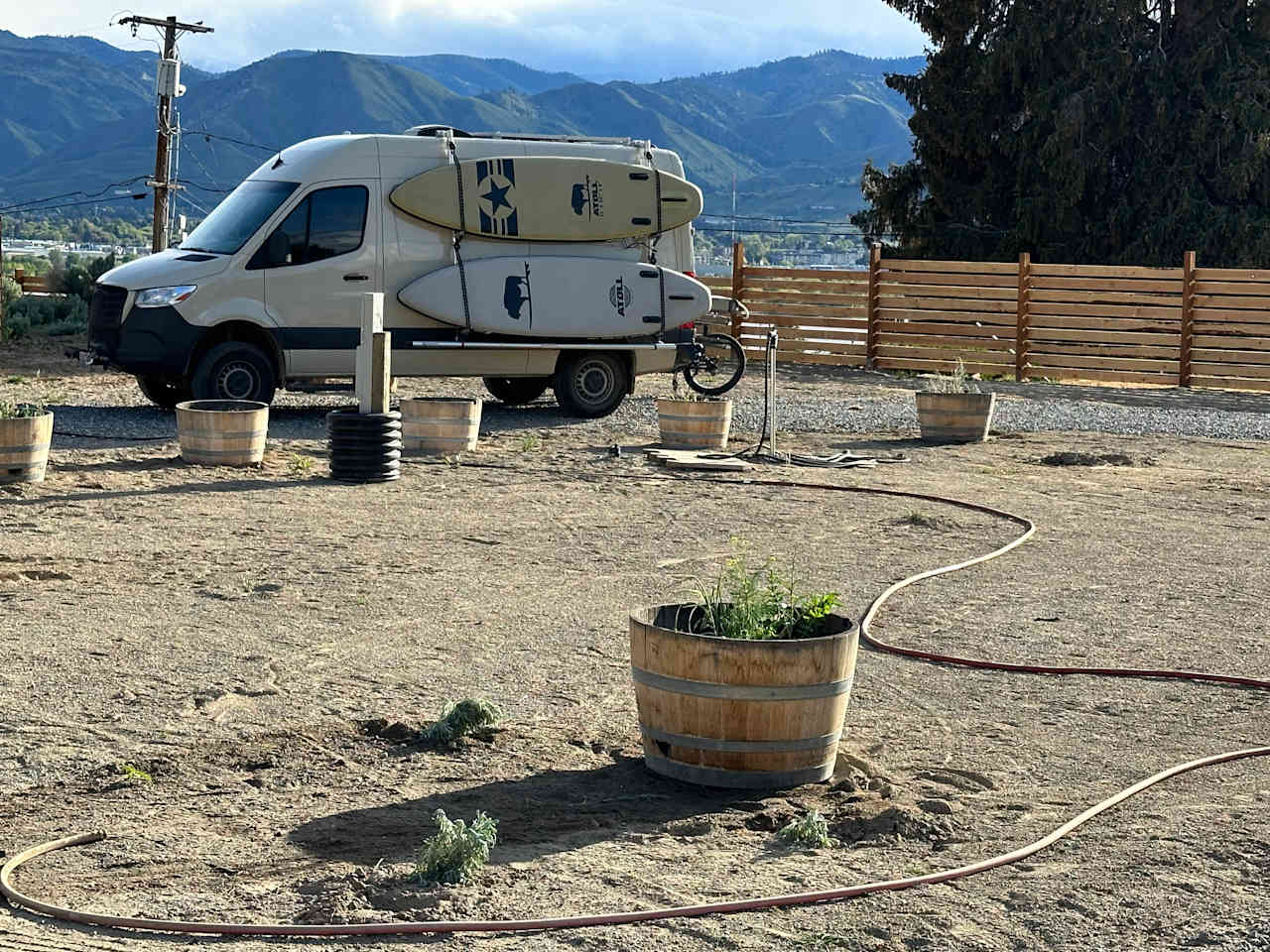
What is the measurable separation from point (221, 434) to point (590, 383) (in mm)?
5583

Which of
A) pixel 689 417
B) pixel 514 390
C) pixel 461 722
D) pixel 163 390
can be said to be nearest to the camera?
pixel 461 722

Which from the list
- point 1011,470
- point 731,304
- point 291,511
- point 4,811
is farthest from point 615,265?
point 4,811

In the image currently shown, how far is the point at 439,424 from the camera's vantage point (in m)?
14.9

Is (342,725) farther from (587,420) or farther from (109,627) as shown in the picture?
(587,420)

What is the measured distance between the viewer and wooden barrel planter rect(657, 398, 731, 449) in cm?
1541

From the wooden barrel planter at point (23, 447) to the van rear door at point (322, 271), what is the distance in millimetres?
4329

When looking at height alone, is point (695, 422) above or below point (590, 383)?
below

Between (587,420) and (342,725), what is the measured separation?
11859mm

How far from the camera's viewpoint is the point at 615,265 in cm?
1781

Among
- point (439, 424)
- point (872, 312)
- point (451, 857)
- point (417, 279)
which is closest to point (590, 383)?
point (417, 279)

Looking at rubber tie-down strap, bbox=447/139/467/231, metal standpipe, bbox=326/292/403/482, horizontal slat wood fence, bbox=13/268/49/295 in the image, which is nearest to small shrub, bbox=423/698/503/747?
metal standpipe, bbox=326/292/403/482

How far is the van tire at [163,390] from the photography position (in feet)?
55.7

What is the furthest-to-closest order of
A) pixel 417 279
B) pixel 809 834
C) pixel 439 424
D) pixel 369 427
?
pixel 417 279
pixel 439 424
pixel 369 427
pixel 809 834

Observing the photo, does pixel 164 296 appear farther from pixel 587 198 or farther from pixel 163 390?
pixel 587 198
